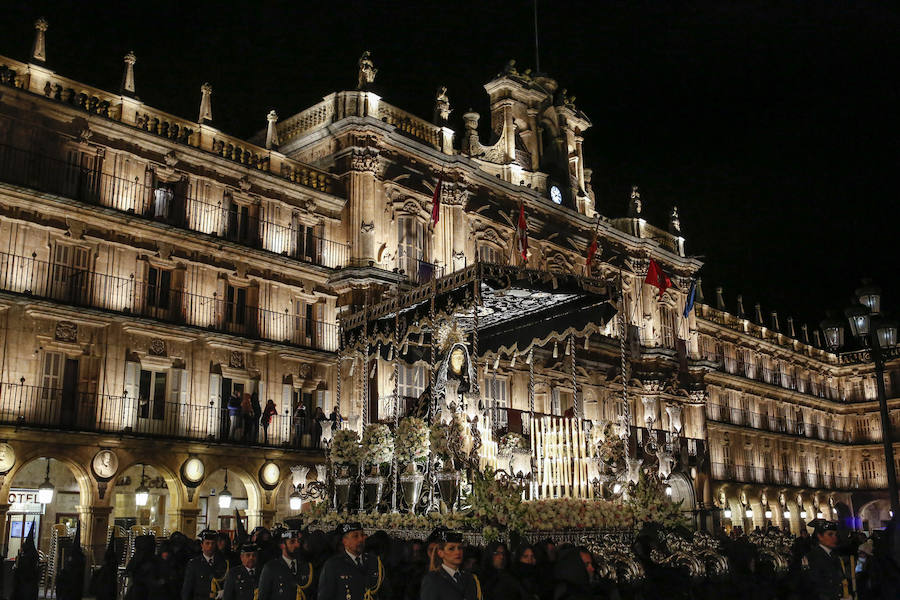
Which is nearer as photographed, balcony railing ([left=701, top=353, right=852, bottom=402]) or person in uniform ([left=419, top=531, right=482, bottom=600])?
person in uniform ([left=419, top=531, right=482, bottom=600])

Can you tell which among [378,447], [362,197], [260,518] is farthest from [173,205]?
[378,447]

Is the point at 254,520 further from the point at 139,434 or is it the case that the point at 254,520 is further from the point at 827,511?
the point at 827,511

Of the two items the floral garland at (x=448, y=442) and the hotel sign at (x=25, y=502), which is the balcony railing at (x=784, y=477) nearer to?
the hotel sign at (x=25, y=502)

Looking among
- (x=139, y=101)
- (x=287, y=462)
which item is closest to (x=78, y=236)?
(x=139, y=101)

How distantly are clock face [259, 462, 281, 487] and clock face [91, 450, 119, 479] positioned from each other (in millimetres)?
4171

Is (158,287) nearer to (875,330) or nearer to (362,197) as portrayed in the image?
(362,197)

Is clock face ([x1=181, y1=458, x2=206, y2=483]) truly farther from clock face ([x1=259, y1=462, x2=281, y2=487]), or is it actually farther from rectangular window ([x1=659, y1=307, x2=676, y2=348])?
rectangular window ([x1=659, y1=307, x2=676, y2=348])

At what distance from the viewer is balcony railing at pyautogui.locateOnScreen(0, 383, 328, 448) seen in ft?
63.8

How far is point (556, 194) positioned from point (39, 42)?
64.6 feet

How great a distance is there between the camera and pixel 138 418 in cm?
2148

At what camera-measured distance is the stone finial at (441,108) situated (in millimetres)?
29703

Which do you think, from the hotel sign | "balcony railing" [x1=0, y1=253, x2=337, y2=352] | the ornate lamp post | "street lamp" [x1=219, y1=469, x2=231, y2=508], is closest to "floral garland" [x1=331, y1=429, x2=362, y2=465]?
"street lamp" [x1=219, y1=469, x2=231, y2=508]

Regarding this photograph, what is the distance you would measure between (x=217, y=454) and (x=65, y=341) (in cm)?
490

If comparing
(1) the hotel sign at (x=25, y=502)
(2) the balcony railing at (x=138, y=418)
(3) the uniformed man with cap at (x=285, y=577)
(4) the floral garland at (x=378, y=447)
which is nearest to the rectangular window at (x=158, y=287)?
(2) the balcony railing at (x=138, y=418)
